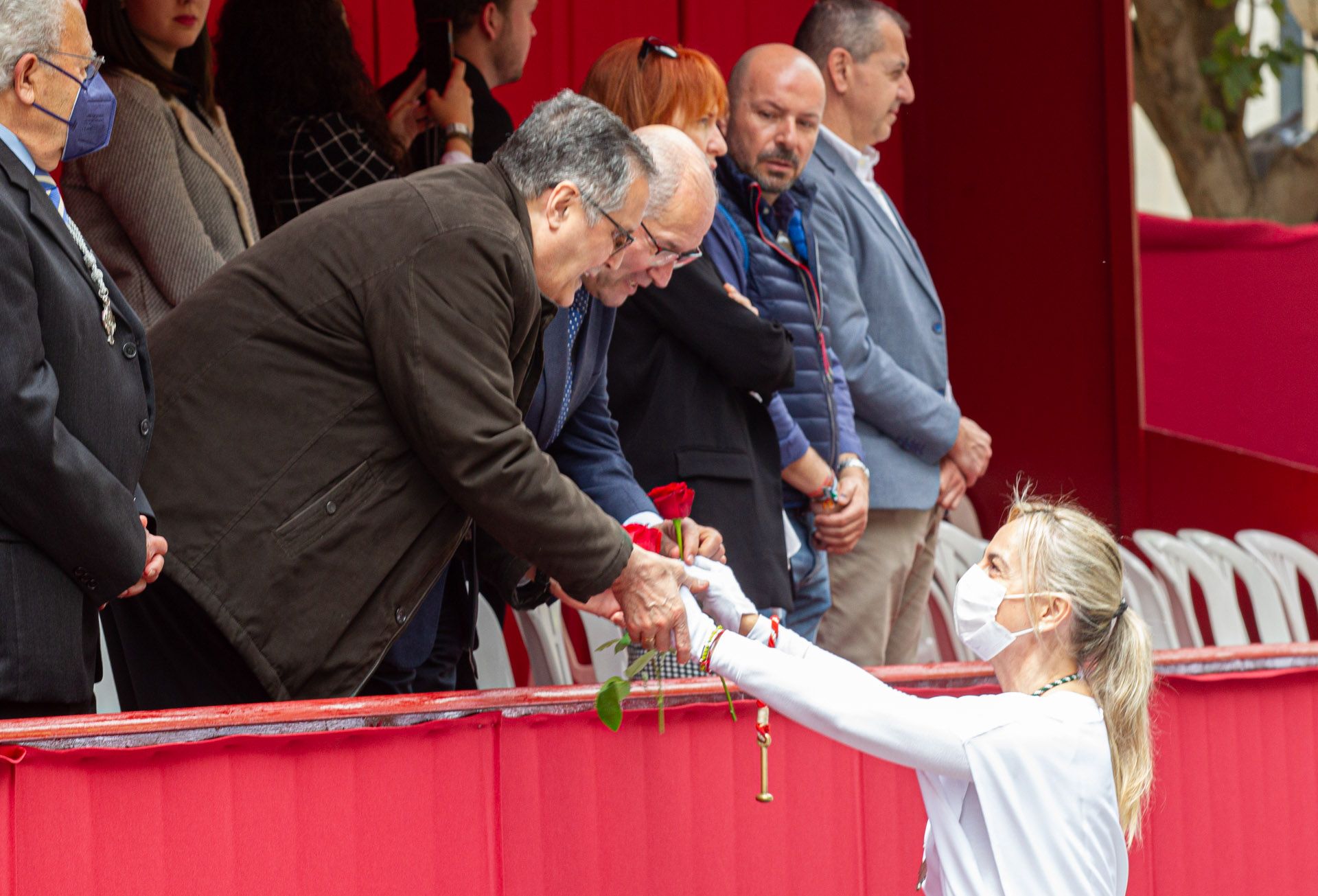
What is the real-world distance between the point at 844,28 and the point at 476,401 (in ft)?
7.63

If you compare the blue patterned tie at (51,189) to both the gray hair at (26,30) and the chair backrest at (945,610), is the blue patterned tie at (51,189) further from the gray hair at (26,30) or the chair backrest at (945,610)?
the chair backrest at (945,610)

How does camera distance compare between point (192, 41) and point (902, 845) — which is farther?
point (192, 41)

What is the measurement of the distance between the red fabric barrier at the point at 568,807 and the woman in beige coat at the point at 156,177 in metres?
1.13

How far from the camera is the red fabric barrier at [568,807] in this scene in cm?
203

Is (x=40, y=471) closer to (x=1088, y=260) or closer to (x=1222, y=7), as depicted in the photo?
(x=1088, y=260)

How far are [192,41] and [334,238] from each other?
1103 mm

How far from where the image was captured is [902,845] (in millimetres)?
2775

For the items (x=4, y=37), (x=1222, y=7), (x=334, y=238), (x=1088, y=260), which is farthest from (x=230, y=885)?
(x=1222, y=7)

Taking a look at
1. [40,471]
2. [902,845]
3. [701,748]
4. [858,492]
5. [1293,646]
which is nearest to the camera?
[40,471]

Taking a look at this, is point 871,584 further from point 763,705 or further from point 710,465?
point 763,705

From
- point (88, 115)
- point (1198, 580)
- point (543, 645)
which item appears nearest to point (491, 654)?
point (543, 645)

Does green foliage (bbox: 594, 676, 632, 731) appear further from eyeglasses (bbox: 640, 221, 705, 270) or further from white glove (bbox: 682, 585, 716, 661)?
eyeglasses (bbox: 640, 221, 705, 270)

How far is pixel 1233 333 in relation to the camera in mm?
6637

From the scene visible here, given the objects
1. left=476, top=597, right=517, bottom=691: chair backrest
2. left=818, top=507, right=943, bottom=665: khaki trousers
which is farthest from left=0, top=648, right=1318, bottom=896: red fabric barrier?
left=476, top=597, right=517, bottom=691: chair backrest
